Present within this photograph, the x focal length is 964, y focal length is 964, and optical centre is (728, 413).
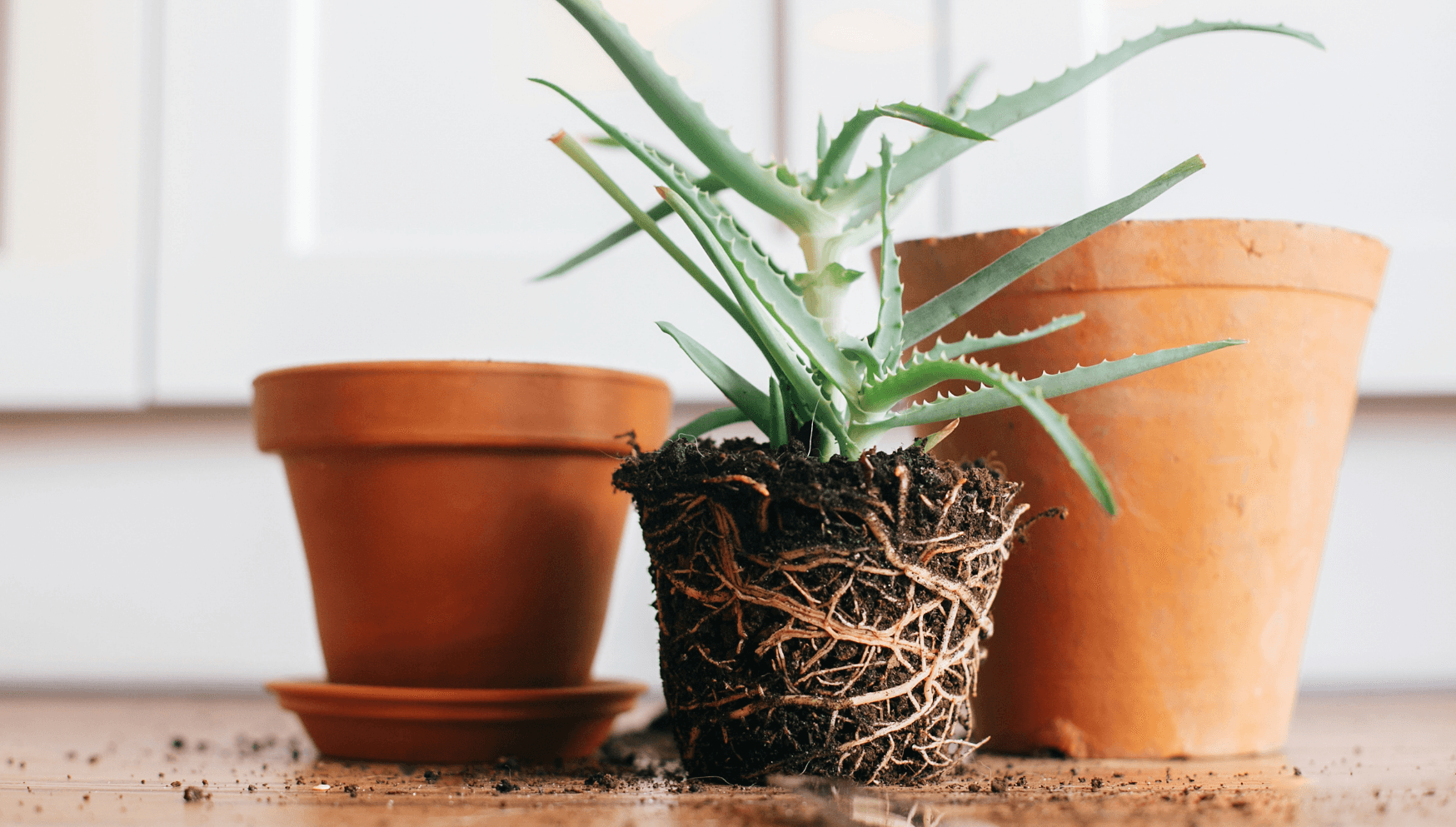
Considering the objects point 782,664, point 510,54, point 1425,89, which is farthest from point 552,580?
point 1425,89

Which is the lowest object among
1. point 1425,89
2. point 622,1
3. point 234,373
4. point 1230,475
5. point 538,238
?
point 1230,475

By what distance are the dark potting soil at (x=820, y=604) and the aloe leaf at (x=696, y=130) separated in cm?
14

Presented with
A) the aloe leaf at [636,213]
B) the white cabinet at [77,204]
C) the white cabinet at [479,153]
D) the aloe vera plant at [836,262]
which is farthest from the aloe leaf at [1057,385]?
the white cabinet at [77,204]

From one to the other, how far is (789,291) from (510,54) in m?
0.65

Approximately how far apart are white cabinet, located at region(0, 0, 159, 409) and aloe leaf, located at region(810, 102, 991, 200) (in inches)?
30.2

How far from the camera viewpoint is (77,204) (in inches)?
38.4

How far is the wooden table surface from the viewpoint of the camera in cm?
43

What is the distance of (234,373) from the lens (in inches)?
37.7

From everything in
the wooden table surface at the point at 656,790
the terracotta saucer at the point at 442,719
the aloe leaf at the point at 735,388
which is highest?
the aloe leaf at the point at 735,388

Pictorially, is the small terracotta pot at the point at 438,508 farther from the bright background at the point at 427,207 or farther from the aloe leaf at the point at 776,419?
the bright background at the point at 427,207

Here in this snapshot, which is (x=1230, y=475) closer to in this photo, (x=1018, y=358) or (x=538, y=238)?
(x=1018, y=358)

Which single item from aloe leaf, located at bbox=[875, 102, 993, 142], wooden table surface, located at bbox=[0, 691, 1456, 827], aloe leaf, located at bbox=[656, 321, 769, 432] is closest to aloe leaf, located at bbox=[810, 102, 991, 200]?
aloe leaf, located at bbox=[875, 102, 993, 142]

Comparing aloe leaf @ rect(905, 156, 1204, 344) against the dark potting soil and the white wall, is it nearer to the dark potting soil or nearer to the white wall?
the dark potting soil

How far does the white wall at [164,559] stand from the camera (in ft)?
3.24
